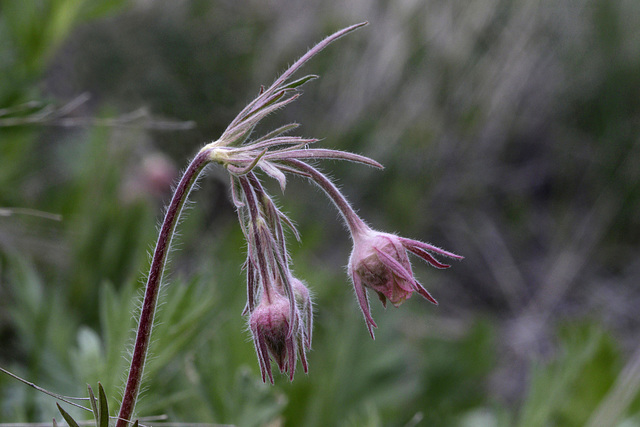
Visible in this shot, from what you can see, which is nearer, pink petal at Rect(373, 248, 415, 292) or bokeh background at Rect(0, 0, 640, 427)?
pink petal at Rect(373, 248, 415, 292)

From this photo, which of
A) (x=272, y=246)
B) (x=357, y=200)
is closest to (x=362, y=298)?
(x=272, y=246)

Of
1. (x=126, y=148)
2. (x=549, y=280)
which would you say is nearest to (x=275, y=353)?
(x=126, y=148)

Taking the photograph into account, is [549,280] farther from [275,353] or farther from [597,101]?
[275,353]

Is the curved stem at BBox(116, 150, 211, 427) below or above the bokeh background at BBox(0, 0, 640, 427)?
above

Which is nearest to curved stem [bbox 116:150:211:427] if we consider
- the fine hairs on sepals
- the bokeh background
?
the fine hairs on sepals

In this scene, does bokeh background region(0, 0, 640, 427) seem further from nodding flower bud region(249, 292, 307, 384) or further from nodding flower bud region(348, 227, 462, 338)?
nodding flower bud region(348, 227, 462, 338)

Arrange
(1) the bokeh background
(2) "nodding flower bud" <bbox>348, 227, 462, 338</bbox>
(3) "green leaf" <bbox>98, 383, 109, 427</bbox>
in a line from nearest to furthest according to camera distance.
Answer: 1. (3) "green leaf" <bbox>98, 383, 109, 427</bbox>
2. (2) "nodding flower bud" <bbox>348, 227, 462, 338</bbox>
3. (1) the bokeh background

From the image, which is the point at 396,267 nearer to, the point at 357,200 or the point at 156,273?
the point at 156,273
